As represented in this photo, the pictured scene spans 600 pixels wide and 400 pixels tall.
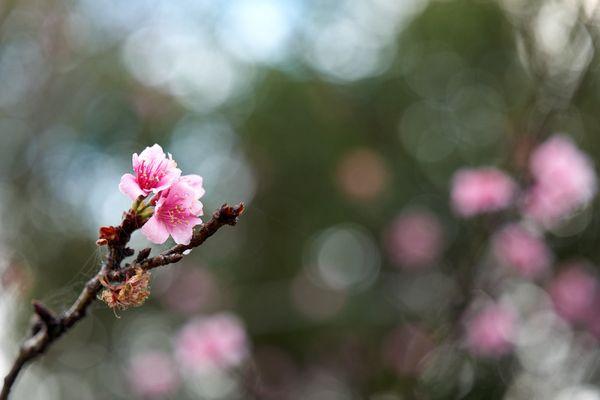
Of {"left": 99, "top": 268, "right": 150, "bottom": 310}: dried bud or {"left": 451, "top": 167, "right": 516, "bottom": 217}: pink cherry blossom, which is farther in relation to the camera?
{"left": 451, "top": 167, "right": 516, "bottom": 217}: pink cherry blossom

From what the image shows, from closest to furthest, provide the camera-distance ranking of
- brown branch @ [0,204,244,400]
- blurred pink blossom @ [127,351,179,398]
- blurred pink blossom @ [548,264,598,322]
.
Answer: brown branch @ [0,204,244,400]
blurred pink blossom @ [548,264,598,322]
blurred pink blossom @ [127,351,179,398]

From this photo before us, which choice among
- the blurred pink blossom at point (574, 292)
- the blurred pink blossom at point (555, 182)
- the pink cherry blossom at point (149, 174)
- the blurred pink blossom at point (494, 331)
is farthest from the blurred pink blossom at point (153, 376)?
the pink cherry blossom at point (149, 174)

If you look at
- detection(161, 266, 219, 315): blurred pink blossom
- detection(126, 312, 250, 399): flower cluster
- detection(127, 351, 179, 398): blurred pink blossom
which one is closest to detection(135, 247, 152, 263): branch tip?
detection(126, 312, 250, 399): flower cluster

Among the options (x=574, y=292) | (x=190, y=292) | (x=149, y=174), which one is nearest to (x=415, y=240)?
(x=574, y=292)

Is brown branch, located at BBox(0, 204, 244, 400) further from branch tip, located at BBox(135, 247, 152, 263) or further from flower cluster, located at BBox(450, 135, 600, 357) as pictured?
flower cluster, located at BBox(450, 135, 600, 357)

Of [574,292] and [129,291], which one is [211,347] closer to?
[574,292]

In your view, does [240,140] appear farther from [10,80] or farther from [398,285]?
[10,80]

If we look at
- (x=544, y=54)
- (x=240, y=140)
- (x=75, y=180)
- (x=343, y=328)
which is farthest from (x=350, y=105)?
(x=544, y=54)
